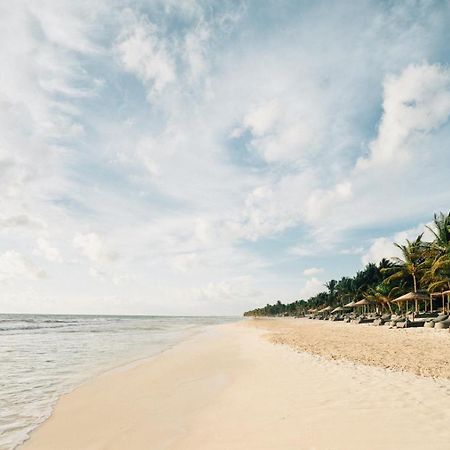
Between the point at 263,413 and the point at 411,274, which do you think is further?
the point at 411,274

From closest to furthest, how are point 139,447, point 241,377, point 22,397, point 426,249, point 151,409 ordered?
point 139,447, point 151,409, point 22,397, point 241,377, point 426,249

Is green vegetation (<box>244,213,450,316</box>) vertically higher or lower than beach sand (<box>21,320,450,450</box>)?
higher

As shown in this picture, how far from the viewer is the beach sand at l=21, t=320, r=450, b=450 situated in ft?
17.3

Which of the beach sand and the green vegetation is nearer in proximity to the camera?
the beach sand

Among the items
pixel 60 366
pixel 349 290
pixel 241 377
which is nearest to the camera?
pixel 241 377

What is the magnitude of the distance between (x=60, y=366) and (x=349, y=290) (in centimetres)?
7623

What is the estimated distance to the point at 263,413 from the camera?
674 cm

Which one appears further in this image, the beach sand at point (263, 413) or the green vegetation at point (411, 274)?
the green vegetation at point (411, 274)

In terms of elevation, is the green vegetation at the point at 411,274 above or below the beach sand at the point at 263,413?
above

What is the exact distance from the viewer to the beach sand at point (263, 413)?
5.27m

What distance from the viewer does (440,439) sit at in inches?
192

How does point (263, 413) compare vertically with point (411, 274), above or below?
below

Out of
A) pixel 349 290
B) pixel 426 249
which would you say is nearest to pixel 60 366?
pixel 426 249

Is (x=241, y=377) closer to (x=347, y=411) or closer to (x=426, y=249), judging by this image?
(x=347, y=411)
